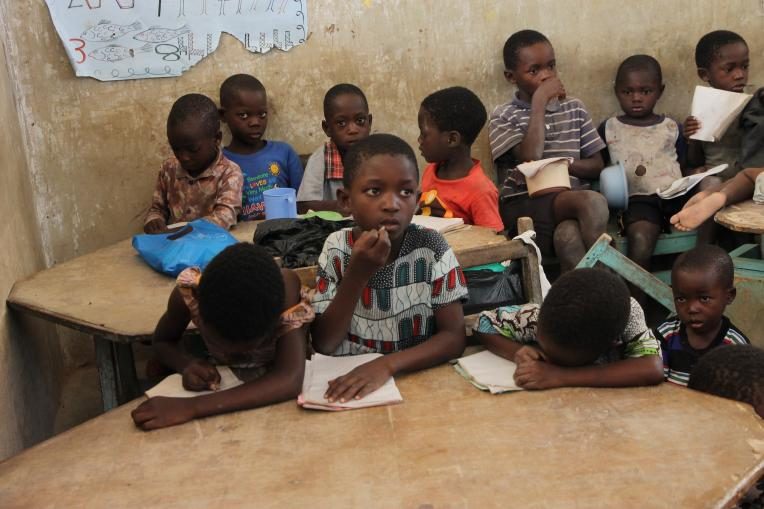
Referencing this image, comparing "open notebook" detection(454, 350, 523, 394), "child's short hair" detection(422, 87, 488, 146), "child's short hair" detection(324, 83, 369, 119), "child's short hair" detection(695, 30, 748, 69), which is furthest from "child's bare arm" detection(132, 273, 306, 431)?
"child's short hair" detection(695, 30, 748, 69)

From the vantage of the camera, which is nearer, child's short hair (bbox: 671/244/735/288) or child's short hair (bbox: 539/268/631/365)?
child's short hair (bbox: 539/268/631/365)

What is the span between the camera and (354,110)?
4176 mm

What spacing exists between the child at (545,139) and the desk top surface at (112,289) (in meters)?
0.89

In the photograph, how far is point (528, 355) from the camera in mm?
2291

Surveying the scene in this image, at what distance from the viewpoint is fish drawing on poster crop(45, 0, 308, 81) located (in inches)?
158

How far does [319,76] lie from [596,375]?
8.72 feet

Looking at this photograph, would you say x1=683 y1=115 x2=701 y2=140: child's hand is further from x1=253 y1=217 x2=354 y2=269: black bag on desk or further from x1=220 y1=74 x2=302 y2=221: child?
x1=253 y1=217 x2=354 y2=269: black bag on desk

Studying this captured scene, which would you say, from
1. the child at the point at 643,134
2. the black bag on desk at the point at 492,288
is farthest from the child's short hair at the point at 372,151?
the child at the point at 643,134

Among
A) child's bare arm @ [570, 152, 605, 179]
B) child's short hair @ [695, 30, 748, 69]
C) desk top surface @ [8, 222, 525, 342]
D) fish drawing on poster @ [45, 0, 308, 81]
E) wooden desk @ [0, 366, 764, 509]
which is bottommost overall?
wooden desk @ [0, 366, 764, 509]

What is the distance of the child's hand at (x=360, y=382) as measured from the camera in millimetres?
2162

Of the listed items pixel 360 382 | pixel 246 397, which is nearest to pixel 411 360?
pixel 360 382

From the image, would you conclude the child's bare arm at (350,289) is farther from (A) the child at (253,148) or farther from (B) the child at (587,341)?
(A) the child at (253,148)

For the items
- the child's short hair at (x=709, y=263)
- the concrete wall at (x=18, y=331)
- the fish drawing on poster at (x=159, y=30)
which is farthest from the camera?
the fish drawing on poster at (x=159, y=30)

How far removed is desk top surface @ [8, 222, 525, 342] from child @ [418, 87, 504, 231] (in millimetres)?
271
